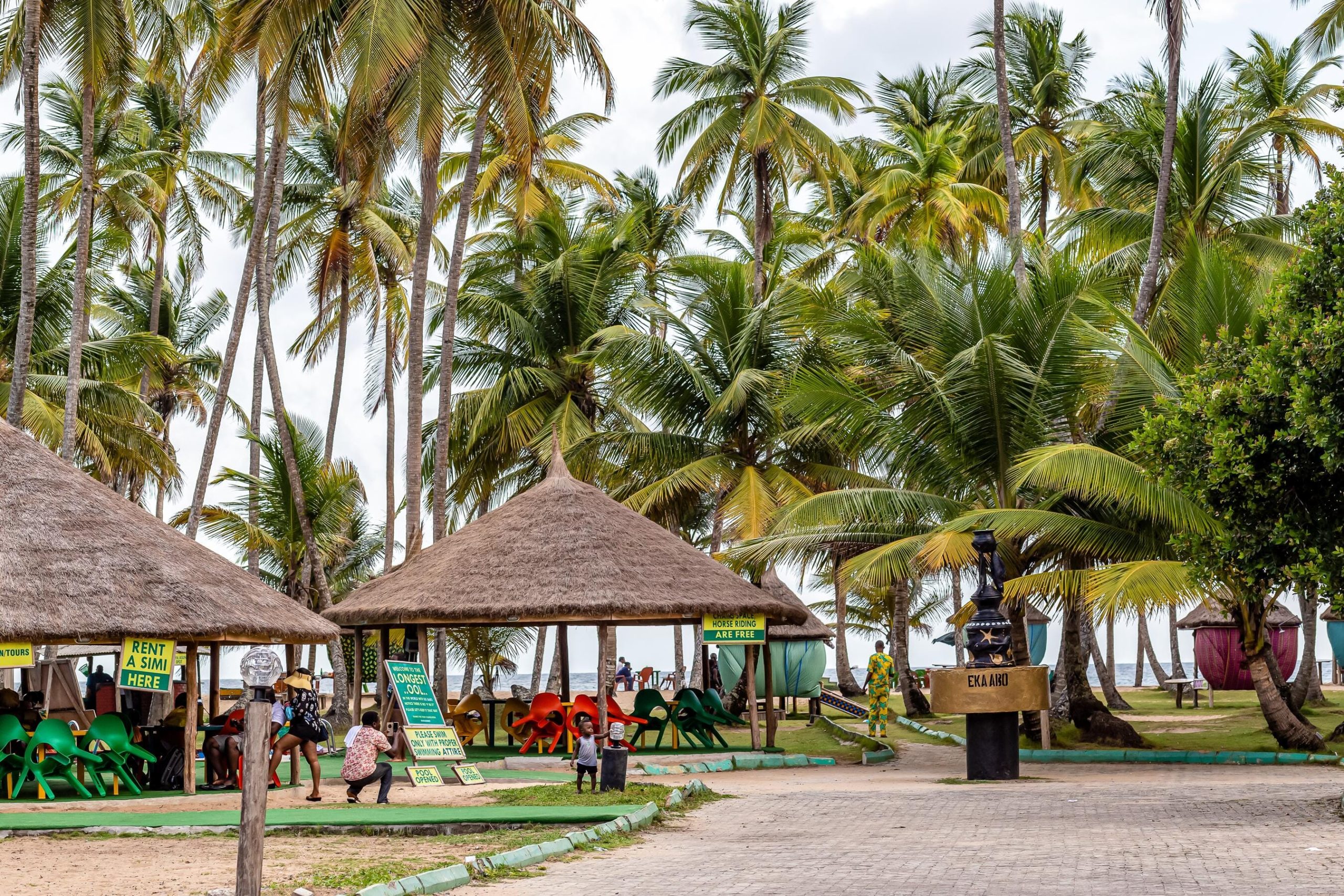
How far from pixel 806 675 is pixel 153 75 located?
57.7 feet

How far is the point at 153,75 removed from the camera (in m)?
26.0

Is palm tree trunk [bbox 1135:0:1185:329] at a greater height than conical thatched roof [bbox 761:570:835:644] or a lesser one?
greater

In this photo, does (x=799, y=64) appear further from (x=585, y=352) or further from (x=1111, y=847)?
(x=1111, y=847)

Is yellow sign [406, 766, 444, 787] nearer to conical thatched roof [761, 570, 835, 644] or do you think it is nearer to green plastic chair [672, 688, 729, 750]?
green plastic chair [672, 688, 729, 750]

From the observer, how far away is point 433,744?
16.0m

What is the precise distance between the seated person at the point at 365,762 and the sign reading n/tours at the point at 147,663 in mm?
2290

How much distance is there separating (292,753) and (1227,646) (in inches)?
875

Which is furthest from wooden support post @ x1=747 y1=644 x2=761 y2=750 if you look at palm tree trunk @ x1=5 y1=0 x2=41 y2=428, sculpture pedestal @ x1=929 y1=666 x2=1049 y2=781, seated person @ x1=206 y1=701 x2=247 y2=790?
palm tree trunk @ x1=5 y1=0 x2=41 y2=428

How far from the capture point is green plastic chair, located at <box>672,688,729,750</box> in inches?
782

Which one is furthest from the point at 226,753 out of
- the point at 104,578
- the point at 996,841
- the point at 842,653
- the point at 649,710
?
the point at 842,653

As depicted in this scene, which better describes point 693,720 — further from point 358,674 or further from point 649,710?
point 358,674

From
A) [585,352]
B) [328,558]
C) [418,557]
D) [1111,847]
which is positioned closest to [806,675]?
[585,352]

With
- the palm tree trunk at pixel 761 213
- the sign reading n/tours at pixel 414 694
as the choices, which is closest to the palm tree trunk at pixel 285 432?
the sign reading n/tours at pixel 414 694

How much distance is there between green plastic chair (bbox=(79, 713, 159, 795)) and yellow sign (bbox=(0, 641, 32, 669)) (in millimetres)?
1017
